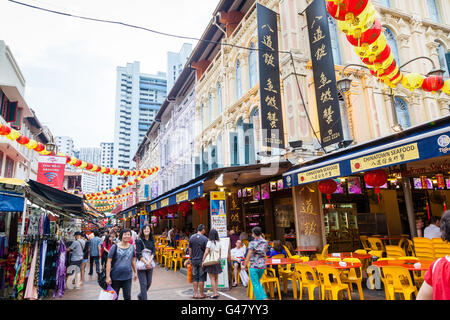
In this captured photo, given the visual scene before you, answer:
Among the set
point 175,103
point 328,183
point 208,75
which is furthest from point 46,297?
point 175,103

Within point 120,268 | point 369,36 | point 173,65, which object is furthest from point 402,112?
point 173,65

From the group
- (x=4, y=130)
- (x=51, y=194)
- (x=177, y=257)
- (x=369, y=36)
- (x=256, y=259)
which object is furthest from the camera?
(x=177, y=257)

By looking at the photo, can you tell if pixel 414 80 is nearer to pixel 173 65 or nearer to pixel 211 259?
pixel 211 259

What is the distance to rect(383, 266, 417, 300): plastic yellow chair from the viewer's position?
526cm

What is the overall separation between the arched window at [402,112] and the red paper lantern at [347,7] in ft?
30.7

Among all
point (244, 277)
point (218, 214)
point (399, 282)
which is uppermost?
point (218, 214)

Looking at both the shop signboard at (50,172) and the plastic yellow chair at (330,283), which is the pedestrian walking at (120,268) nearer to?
the plastic yellow chair at (330,283)

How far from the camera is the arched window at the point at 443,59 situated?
1392 cm

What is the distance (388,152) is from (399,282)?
2.78 metres

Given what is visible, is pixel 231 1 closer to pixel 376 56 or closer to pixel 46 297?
pixel 376 56

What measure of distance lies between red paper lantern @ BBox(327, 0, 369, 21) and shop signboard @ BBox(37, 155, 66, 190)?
53.9ft

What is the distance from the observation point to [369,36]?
6.62 metres

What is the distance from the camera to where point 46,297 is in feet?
27.7

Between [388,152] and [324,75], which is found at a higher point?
[324,75]
